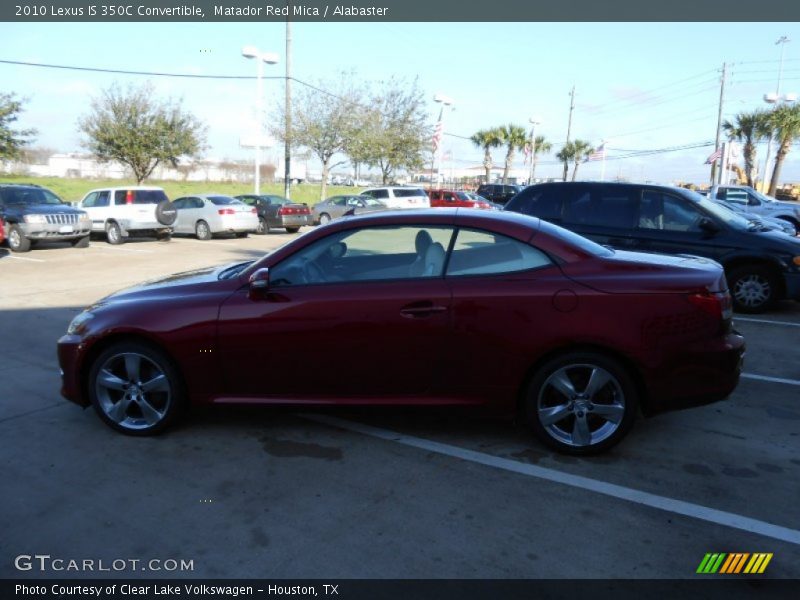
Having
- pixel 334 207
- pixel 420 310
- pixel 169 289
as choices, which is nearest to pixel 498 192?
pixel 334 207

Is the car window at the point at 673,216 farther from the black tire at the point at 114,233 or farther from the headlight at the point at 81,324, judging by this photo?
the black tire at the point at 114,233

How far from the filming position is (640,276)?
154 inches

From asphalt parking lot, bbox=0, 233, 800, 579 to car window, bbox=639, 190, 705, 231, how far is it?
12.7ft

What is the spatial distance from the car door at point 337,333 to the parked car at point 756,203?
2147 cm

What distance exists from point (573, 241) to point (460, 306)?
94 cm

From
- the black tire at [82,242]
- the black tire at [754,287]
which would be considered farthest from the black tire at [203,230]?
the black tire at [754,287]

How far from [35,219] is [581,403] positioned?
15412 millimetres

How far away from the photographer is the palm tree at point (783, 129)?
41.2 m

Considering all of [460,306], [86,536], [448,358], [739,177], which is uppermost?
[739,177]

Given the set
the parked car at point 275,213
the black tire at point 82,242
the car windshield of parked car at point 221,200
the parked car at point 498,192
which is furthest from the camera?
the parked car at point 498,192

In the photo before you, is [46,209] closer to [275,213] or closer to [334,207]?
[275,213]

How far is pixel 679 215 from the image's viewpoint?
28.2 feet


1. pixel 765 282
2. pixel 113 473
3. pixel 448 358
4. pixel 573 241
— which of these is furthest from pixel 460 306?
pixel 765 282
